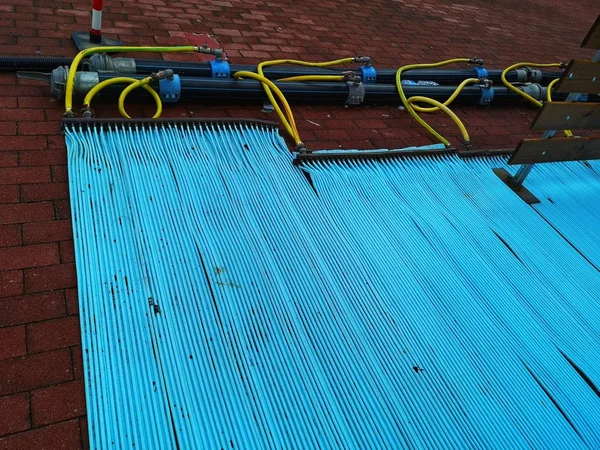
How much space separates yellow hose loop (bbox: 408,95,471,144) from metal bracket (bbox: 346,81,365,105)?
Answer: 0.43 meters

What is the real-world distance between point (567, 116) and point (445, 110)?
0.93 metres

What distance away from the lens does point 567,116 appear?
302 cm

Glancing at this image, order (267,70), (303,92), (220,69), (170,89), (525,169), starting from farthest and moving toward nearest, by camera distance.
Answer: (267,70)
(303,92)
(220,69)
(525,169)
(170,89)

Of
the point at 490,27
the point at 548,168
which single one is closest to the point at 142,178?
the point at 548,168

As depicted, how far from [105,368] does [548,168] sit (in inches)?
132

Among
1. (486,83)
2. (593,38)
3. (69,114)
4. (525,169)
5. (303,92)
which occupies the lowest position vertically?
(69,114)

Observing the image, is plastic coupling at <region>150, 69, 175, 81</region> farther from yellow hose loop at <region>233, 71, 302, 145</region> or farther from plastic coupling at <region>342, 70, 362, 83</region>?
plastic coupling at <region>342, 70, 362, 83</region>

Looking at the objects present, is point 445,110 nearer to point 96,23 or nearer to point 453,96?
point 453,96

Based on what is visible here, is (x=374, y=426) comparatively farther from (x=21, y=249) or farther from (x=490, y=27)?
(x=490, y=27)

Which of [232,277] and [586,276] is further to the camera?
[586,276]

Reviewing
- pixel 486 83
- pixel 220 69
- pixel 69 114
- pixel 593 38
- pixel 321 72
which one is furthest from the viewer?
pixel 486 83

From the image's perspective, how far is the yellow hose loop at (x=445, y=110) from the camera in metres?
3.60

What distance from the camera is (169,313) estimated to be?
1959 millimetres

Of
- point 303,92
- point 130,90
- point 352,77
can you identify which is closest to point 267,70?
point 303,92
